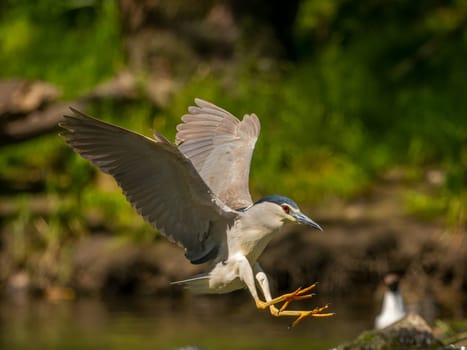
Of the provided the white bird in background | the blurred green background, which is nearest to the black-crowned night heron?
the white bird in background

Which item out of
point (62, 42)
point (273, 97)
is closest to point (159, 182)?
point (273, 97)

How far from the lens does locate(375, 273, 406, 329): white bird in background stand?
7.28 m

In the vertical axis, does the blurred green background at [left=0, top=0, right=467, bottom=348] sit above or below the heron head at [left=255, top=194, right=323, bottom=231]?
A: above

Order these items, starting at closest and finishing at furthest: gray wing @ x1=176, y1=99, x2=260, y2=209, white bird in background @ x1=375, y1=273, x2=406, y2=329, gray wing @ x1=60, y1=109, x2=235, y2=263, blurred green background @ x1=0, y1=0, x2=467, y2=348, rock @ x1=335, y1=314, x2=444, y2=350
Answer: gray wing @ x1=60, y1=109, x2=235, y2=263 < gray wing @ x1=176, y1=99, x2=260, y2=209 < rock @ x1=335, y1=314, x2=444, y2=350 < white bird in background @ x1=375, y1=273, x2=406, y2=329 < blurred green background @ x1=0, y1=0, x2=467, y2=348

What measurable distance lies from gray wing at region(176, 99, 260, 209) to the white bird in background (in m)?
2.09

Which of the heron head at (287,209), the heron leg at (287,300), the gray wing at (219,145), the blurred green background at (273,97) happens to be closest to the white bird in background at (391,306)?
the blurred green background at (273,97)

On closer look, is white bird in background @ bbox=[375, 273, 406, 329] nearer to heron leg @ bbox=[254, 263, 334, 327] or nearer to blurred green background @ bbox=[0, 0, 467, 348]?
blurred green background @ bbox=[0, 0, 467, 348]

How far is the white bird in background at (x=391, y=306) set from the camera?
7.28 meters

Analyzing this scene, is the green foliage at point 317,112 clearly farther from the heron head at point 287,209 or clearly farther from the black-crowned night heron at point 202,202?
the heron head at point 287,209

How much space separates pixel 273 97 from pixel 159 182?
5414 millimetres

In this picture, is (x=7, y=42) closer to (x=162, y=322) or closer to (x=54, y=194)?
(x=54, y=194)

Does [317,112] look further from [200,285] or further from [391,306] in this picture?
[200,285]

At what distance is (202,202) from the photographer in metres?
5.09

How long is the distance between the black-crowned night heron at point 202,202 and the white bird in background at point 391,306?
214 centimetres
